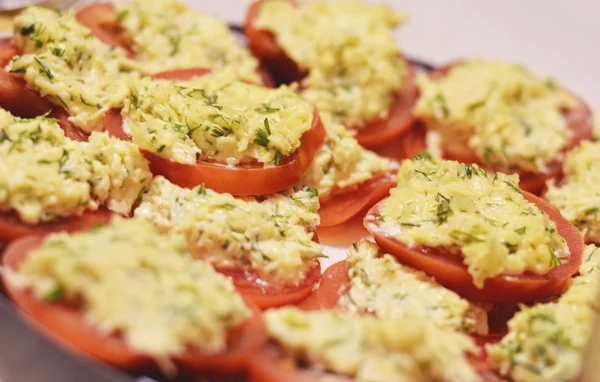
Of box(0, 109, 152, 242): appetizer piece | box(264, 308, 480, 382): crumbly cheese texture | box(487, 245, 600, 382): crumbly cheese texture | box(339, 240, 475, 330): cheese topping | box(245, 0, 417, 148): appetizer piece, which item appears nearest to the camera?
box(264, 308, 480, 382): crumbly cheese texture

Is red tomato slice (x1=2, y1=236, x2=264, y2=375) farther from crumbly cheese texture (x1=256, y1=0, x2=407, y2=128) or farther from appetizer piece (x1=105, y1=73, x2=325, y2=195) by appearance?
crumbly cheese texture (x1=256, y1=0, x2=407, y2=128)

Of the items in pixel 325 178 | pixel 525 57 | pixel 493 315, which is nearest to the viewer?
pixel 493 315

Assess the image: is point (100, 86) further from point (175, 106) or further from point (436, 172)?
point (436, 172)

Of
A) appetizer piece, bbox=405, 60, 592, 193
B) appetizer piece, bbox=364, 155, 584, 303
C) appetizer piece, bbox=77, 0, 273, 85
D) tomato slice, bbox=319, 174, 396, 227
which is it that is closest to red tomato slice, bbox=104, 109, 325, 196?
tomato slice, bbox=319, 174, 396, 227

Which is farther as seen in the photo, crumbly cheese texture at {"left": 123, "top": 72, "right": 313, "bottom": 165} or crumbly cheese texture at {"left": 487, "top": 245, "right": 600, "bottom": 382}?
crumbly cheese texture at {"left": 123, "top": 72, "right": 313, "bottom": 165}

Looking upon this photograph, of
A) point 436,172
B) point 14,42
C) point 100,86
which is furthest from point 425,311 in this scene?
point 14,42

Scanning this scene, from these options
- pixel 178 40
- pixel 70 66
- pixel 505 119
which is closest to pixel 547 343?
pixel 505 119
